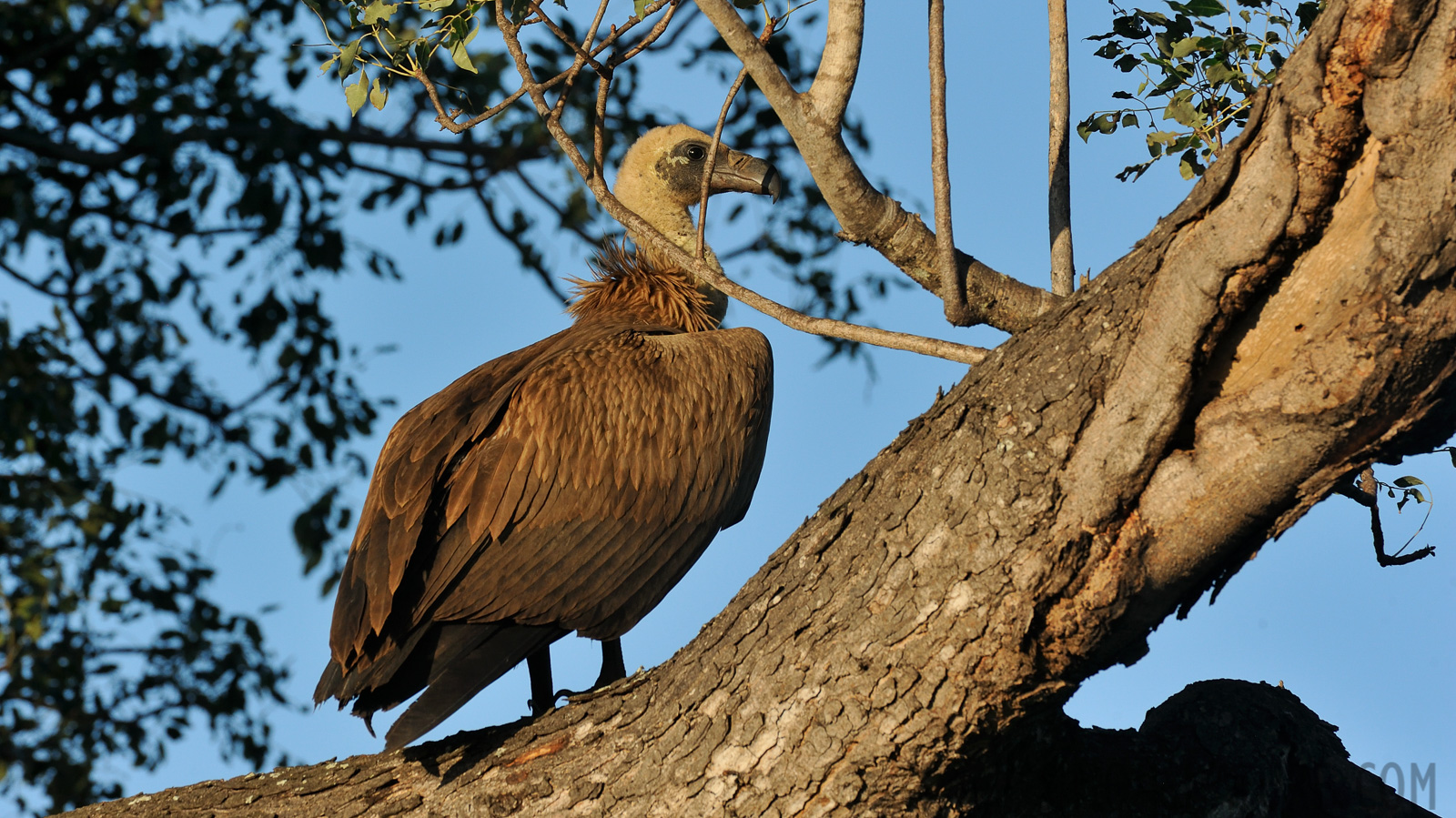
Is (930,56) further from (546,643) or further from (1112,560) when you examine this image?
(546,643)

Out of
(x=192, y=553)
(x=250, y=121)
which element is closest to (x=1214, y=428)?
(x=250, y=121)

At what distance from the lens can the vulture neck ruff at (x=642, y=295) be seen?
4.72m

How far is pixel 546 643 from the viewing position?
3402 mm

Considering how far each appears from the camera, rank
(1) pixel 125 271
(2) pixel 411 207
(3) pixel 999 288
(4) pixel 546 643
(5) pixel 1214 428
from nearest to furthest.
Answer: (5) pixel 1214 428, (3) pixel 999 288, (4) pixel 546 643, (1) pixel 125 271, (2) pixel 411 207

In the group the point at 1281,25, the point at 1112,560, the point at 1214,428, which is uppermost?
the point at 1281,25

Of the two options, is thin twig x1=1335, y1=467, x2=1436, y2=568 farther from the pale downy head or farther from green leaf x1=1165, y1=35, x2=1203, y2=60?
the pale downy head

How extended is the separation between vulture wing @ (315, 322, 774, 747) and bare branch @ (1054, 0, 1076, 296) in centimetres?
122

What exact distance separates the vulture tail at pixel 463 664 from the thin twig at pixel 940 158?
1459mm

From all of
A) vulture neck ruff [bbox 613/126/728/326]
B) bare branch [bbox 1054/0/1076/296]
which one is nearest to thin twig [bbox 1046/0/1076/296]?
bare branch [bbox 1054/0/1076/296]

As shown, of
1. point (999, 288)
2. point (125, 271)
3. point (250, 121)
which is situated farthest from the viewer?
point (125, 271)

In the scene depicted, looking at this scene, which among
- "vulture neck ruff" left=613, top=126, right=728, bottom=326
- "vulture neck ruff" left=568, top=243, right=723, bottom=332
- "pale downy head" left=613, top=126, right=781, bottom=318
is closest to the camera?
"vulture neck ruff" left=568, top=243, right=723, bottom=332

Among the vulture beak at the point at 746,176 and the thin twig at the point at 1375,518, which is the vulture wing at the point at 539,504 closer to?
the vulture beak at the point at 746,176

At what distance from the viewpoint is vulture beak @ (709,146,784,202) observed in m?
4.99

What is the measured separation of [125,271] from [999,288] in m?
6.41
